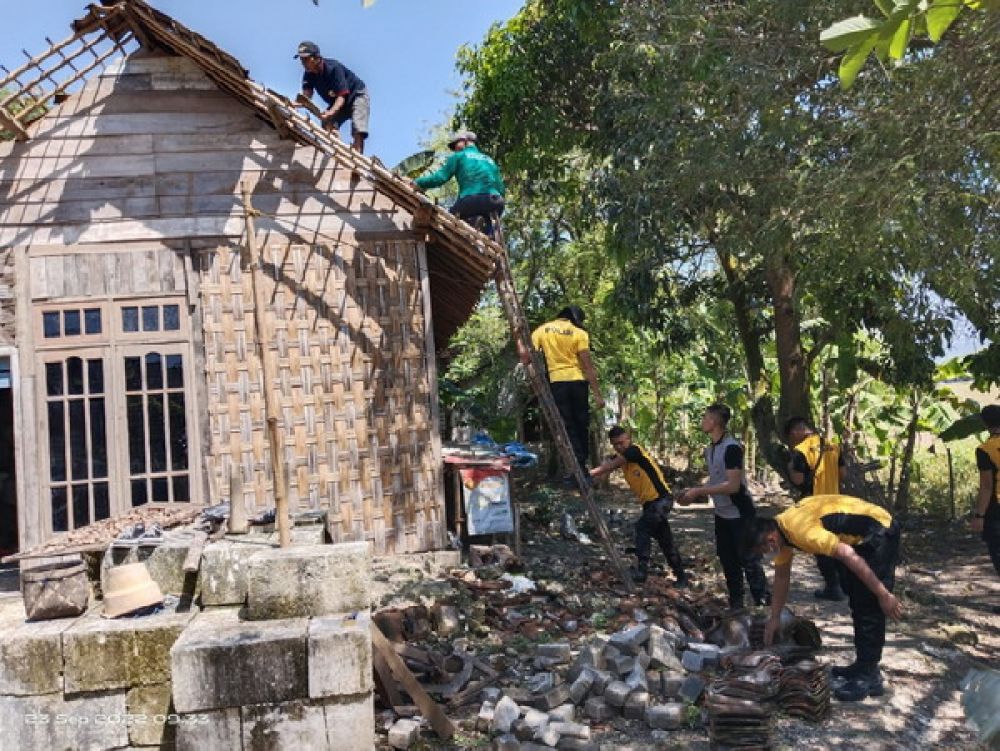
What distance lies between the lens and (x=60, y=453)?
24.8 feet

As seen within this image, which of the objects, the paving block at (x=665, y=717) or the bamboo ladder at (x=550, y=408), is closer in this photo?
the paving block at (x=665, y=717)

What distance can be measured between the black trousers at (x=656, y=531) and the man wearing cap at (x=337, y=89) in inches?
180

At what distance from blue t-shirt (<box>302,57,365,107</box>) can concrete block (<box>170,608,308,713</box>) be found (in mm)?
5994

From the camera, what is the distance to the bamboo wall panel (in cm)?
755

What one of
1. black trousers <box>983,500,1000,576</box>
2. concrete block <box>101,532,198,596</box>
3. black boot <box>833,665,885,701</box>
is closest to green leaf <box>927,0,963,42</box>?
concrete block <box>101,532,198,596</box>

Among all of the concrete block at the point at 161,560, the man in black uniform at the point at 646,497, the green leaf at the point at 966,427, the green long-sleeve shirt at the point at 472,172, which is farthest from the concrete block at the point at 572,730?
the green leaf at the point at 966,427

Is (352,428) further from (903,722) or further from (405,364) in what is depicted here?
(903,722)

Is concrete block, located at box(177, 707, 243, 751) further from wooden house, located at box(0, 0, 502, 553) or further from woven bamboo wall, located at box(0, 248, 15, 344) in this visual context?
→ woven bamboo wall, located at box(0, 248, 15, 344)

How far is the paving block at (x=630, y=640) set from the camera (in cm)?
597

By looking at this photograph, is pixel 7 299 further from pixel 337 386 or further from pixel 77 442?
pixel 337 386

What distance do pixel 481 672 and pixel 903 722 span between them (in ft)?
8.98

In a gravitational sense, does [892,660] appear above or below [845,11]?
below

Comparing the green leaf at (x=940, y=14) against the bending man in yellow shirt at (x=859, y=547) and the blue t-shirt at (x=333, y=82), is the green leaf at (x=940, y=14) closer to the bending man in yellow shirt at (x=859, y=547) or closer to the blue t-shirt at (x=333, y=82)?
the bending man in yellow shirt at (x=859, y=547)

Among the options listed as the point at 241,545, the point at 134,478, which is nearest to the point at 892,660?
the point at 241,545
